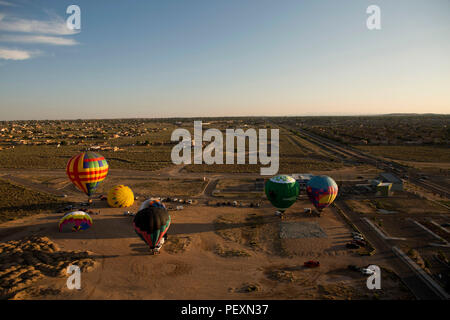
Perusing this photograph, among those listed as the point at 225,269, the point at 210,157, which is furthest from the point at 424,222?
the point at 210,157

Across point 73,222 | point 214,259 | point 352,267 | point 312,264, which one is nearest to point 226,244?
point 214,259

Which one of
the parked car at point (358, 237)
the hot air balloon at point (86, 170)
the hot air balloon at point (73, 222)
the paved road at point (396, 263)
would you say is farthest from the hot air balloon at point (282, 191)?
the hot air balloon at point (86, 170)

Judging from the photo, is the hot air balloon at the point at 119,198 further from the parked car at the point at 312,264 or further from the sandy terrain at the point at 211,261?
the parked car at the point at 312,264

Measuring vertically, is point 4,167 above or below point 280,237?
above

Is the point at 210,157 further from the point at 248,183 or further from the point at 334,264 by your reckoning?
the point at 334,264

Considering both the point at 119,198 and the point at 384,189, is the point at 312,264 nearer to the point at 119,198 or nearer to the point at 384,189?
the point at 384,189

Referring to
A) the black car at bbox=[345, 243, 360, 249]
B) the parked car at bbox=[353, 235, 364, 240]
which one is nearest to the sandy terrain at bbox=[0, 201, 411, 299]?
the black car at bbox=[345, 243, 360, 249]

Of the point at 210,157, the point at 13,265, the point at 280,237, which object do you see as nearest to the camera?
the point at 13,265
